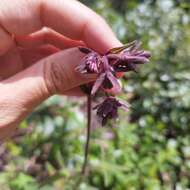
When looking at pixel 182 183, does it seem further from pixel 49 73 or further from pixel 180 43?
pixel 49 73

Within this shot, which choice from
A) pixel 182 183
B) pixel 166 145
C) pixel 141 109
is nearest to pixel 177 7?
pixel 141 109

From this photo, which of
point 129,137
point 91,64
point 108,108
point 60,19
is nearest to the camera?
point 91,64

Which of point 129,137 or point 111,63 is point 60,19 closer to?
point 111,63

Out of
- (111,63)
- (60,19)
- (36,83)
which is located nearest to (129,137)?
(60,19)

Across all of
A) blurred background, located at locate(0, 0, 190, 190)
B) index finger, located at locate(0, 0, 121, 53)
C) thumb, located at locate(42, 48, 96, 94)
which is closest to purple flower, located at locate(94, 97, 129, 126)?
thumb, located at locate(42, 48, 96, 94)

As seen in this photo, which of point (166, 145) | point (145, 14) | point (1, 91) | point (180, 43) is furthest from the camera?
point (145, 14)

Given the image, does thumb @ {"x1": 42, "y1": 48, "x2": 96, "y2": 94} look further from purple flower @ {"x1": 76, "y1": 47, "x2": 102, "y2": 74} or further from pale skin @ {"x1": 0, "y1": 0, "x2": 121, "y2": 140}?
purple flower @ {"x1": 76, "y1": 47, "x2": 102, "y2": 74}

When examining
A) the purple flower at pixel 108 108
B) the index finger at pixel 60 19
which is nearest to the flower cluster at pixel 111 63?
the purple flower at pixel 108 108
